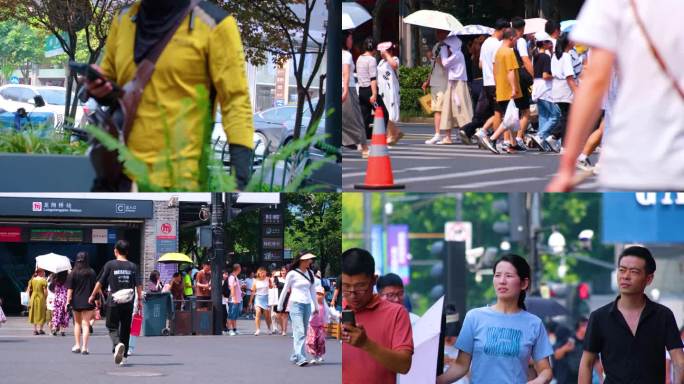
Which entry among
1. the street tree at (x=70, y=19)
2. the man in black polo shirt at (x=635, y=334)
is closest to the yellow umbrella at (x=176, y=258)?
the man in black polo shirt at (x=635, y=334)

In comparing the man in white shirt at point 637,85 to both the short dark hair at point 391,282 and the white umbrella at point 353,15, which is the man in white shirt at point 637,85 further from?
the white umbrella at point 353,15

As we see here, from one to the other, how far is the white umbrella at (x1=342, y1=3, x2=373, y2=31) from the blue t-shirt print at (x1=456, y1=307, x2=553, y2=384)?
847 cm

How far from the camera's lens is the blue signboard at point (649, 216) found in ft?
20.5

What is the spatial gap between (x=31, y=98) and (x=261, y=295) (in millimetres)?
3613

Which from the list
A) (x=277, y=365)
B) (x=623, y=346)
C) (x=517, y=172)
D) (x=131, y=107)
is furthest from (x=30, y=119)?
(x=517, y=172)

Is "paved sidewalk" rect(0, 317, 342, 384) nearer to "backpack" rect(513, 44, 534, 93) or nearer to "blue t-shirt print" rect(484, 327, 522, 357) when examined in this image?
"blue t-shirt print" rect(484, 327, 522, 357)

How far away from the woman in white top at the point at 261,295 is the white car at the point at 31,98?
200cm

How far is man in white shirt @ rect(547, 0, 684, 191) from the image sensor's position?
3311 mm

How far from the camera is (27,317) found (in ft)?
16.0

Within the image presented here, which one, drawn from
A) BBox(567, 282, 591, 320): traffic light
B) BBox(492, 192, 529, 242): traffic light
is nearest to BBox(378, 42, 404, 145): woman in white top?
BBox(567, 282, 591, 320): traffic light

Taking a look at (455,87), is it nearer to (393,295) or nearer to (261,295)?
(393,295)

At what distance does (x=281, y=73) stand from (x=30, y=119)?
9.07 ft

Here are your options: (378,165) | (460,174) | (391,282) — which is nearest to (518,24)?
(460,174)

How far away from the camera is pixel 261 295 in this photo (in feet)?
16.2
